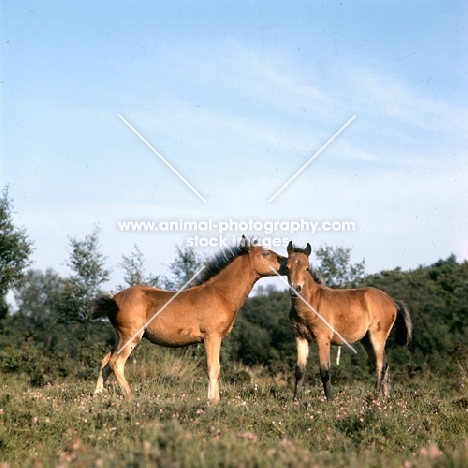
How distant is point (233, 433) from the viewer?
7332mm

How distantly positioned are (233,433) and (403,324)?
8.40 metres

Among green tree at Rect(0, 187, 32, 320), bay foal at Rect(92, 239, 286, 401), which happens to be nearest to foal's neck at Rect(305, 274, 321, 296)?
bay foal at Rect(92, 239, 286, 401)

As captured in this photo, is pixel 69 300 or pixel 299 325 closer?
pixel 299 325

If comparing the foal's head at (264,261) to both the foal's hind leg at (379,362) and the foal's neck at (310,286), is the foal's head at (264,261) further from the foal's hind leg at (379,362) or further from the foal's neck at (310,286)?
the foal's hind leg at (379,362)

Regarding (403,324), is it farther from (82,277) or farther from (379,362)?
(82,277)

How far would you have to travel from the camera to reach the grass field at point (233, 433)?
529cm

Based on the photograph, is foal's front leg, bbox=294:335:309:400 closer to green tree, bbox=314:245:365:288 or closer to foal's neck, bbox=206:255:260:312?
foal's neck, bbox=206:255:260:312

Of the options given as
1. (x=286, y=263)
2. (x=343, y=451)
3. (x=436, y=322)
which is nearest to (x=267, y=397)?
(x=286, y=263)

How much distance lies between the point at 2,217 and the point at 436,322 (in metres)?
25.9

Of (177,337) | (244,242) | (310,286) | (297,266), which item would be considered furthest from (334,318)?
(177,337)

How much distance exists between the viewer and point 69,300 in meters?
28.9

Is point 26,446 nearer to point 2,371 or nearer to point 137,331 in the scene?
point 137,331

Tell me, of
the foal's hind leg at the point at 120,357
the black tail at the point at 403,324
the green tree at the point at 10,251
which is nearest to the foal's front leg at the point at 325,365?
the black tail at the point at 403,324

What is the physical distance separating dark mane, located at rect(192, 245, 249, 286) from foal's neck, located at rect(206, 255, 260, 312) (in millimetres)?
75
